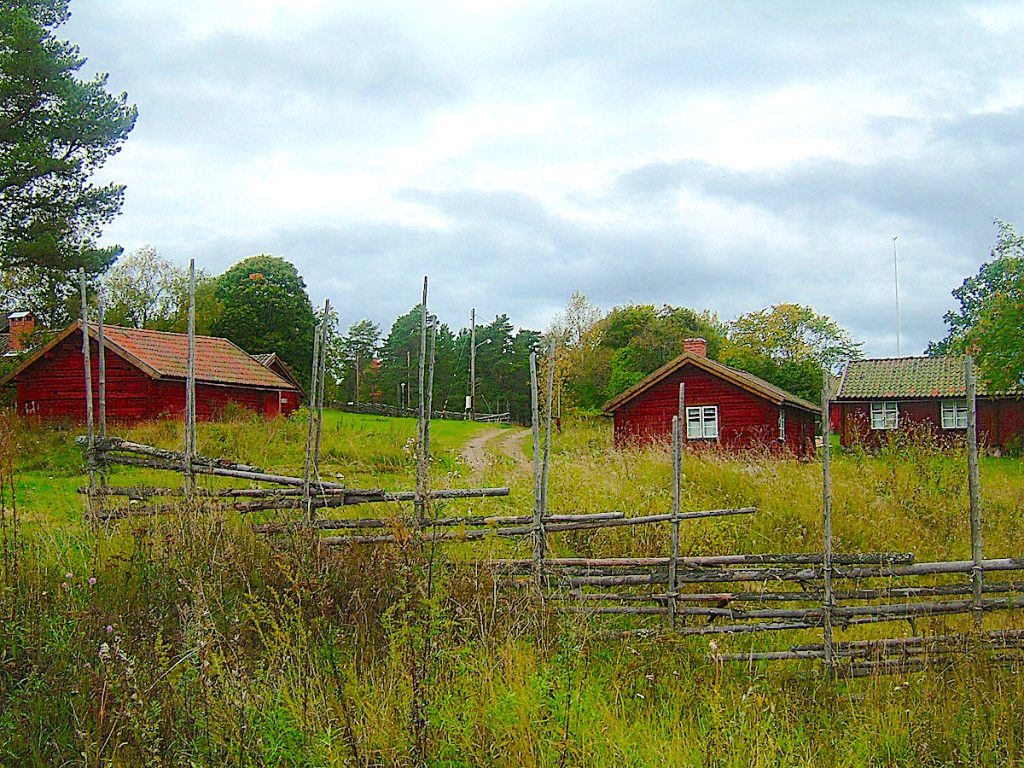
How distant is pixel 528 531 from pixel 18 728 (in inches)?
123

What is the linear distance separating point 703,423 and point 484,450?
7.20m

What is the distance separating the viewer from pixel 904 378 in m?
30.2

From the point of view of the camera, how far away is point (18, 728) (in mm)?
3736

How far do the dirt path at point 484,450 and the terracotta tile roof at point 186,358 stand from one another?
6635 millimetres

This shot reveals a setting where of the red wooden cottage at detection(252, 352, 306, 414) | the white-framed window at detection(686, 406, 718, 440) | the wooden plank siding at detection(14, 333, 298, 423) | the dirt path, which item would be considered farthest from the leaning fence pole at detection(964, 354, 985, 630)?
the red wooden cottage at detection(252, 352, 306, 414)

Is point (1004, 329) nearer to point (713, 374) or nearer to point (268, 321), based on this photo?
point (713, 374)

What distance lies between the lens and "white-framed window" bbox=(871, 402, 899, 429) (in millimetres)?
29766

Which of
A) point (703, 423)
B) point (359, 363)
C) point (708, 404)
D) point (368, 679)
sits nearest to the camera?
point (368, 679)

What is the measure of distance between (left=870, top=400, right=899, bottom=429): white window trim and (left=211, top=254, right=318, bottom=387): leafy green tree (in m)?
24.0

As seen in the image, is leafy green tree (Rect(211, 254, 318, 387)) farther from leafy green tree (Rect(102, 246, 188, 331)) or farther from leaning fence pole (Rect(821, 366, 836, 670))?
leaning fence pole (Rect(821, 366, 836, 670))

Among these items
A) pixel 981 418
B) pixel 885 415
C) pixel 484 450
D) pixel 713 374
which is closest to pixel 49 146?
pixel 484 450

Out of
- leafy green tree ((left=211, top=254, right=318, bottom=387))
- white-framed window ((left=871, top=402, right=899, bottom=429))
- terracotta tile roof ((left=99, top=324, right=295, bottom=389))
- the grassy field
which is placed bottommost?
the grassy field

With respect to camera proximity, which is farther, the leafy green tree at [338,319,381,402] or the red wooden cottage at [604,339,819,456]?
the leafy green tree at [338,319,381,402]

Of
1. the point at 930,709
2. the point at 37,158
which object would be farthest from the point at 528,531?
the point at 37,158
